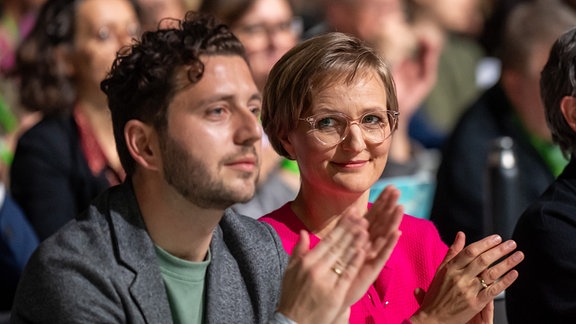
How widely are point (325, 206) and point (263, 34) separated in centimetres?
265

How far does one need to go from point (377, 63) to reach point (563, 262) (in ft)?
2.39

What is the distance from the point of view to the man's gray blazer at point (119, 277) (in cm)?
276

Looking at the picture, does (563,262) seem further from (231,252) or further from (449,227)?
(449,227)

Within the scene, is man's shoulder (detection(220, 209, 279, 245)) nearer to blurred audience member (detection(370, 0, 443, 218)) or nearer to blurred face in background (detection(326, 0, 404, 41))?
blurred audience member (detection(370, 0, 443, 218))

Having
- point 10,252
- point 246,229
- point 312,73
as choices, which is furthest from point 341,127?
point 10,252

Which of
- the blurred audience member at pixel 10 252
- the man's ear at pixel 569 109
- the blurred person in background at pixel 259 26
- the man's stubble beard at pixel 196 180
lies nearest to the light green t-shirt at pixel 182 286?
the man's stubble beard at pixel 196 180

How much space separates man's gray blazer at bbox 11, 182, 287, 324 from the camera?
276cm

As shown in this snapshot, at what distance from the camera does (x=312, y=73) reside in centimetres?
314

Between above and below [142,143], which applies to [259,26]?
below

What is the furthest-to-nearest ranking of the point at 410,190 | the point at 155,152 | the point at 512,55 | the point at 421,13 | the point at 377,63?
1. the point at 421,13
2. the point at 512,55
3. the point at 410,190
4. the point at 377,63
5. the point at 155,152

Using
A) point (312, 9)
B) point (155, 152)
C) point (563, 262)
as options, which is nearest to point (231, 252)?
point (155, 152)

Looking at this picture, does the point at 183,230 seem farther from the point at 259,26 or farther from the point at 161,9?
the point at 161,9

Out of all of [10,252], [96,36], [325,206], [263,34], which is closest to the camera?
[325,206]

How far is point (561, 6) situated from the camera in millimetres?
5301
